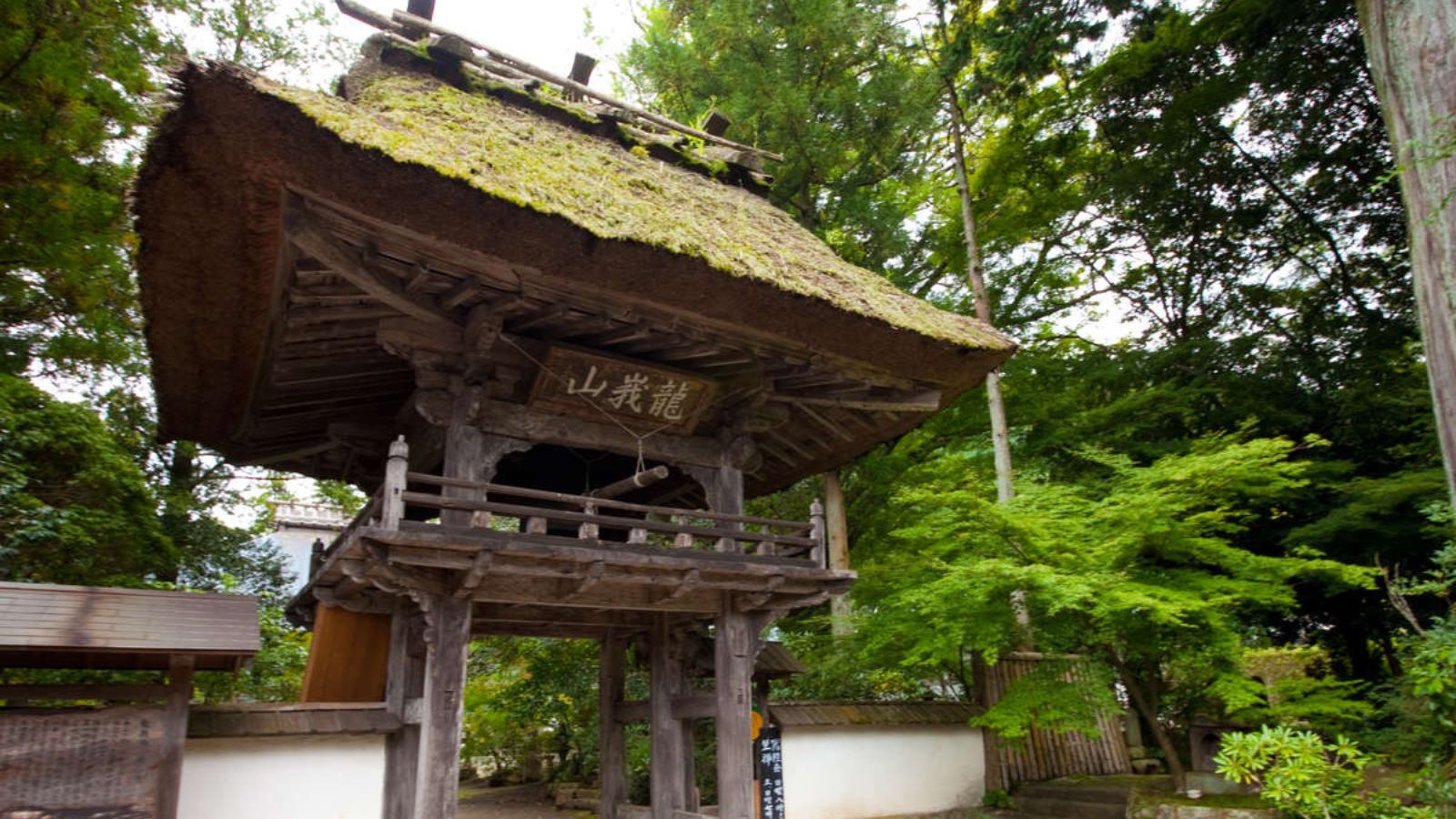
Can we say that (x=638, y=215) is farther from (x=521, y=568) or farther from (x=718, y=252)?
(x=521, y=568)

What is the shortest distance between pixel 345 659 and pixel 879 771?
538 cm

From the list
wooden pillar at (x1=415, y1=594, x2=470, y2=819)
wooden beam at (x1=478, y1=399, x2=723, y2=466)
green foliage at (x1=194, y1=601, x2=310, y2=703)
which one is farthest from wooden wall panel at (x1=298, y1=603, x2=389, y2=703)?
wooden beam at (x1=478, y1=399, x2=723, y2=466)

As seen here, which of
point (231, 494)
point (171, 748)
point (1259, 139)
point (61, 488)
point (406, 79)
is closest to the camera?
point (171, 748)

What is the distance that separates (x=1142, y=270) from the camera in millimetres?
13562

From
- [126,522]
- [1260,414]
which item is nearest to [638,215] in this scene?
[126,522]

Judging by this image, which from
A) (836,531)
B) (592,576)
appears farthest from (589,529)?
(836,531)

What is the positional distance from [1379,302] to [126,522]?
1530 centimetres

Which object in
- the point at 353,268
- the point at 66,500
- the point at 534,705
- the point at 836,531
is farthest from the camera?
the point at 534,705

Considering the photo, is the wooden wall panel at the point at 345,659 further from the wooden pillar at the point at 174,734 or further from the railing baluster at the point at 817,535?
the railing baluster at the point at 817,535

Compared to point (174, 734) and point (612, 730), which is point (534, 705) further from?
point (174, 734)

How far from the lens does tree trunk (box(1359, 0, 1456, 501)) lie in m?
5.48

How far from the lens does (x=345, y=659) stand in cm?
673

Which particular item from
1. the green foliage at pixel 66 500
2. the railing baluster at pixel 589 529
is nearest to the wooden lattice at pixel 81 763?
the railing baluster at pixel 589 529

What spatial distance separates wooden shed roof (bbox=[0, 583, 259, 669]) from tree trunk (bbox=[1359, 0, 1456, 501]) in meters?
7.71
